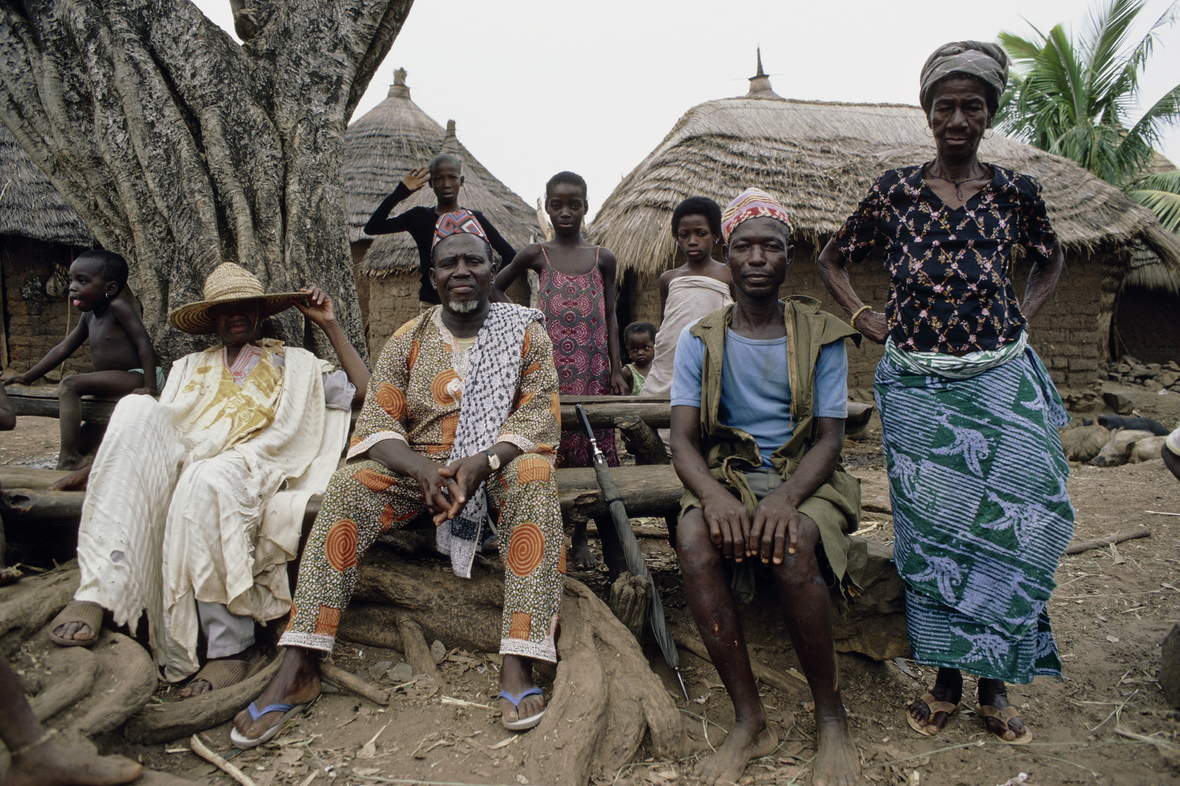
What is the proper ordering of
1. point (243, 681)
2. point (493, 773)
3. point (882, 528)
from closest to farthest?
point (493, 773) → point (243, 681) → point (882, 528)

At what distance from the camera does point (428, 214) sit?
4.50 m

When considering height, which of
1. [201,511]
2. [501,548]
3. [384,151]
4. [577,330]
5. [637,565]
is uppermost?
[384,151]

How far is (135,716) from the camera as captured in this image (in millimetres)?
2061

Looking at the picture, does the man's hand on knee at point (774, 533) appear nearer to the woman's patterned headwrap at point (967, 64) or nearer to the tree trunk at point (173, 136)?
the woman's patterned headwrap at point (967, 64)

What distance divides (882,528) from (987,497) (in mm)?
2691

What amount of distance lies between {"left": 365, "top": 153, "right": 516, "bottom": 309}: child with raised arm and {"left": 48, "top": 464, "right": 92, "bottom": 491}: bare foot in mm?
2079

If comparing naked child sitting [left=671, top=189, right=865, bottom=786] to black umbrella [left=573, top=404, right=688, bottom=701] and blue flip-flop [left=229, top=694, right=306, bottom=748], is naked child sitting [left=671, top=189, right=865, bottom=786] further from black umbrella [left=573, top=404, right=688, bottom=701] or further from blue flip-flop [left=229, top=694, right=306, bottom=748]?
blue flip-flop [left=229, top=694, right=306, bottom=748]

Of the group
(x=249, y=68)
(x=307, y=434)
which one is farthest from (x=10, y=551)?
(x=249, y=68)

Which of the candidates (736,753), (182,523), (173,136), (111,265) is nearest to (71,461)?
(111,265)

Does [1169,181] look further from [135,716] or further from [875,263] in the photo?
[135,716]

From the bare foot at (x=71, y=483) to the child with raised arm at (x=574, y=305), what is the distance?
2127 millimetres

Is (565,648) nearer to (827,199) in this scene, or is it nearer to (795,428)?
(795,428)

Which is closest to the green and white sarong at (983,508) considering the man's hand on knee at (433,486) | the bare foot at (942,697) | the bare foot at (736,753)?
the bare foot at (942,697)

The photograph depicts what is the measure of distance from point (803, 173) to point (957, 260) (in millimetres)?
6505
